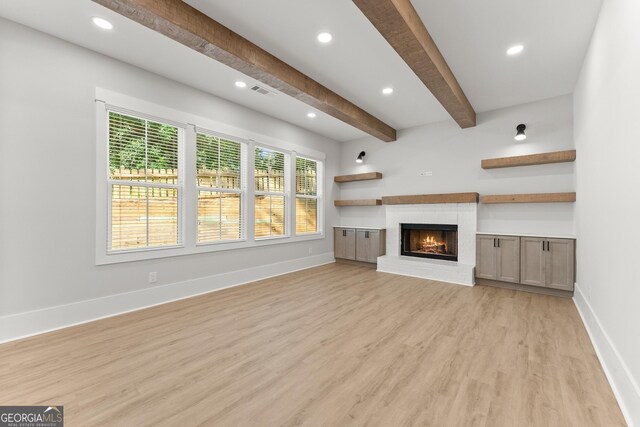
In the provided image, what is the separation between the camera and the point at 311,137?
20.5ft

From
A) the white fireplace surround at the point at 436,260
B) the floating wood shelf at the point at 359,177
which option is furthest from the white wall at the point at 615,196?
the floating wood shelf at the point at 359,177

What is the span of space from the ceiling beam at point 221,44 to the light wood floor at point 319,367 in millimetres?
2808

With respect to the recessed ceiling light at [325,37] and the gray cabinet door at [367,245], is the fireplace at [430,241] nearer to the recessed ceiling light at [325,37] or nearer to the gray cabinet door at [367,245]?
the gray cabinet door at [367,245]

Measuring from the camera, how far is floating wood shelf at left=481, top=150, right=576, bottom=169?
13.6ft

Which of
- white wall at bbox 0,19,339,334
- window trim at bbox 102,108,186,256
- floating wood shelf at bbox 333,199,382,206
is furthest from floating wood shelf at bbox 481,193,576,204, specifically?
white wall at bbox 0,19,339,334

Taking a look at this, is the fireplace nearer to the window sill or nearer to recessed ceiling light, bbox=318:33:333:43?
the window sill

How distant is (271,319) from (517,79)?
453 cm

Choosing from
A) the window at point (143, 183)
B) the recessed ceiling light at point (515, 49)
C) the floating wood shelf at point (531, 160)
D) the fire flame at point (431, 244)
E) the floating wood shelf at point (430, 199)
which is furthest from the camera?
the fire flame at point (431, 244)

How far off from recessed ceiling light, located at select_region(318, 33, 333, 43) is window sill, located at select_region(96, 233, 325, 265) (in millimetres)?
3165

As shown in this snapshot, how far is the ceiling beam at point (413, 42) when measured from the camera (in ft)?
7.20

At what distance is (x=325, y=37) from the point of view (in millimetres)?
2914

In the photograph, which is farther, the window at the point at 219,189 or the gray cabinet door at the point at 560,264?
the window at the point at 219,189

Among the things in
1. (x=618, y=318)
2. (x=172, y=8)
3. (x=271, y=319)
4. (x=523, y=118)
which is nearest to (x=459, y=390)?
(x=618, y=318)

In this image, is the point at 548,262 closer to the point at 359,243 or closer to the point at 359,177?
the point at 359,243
